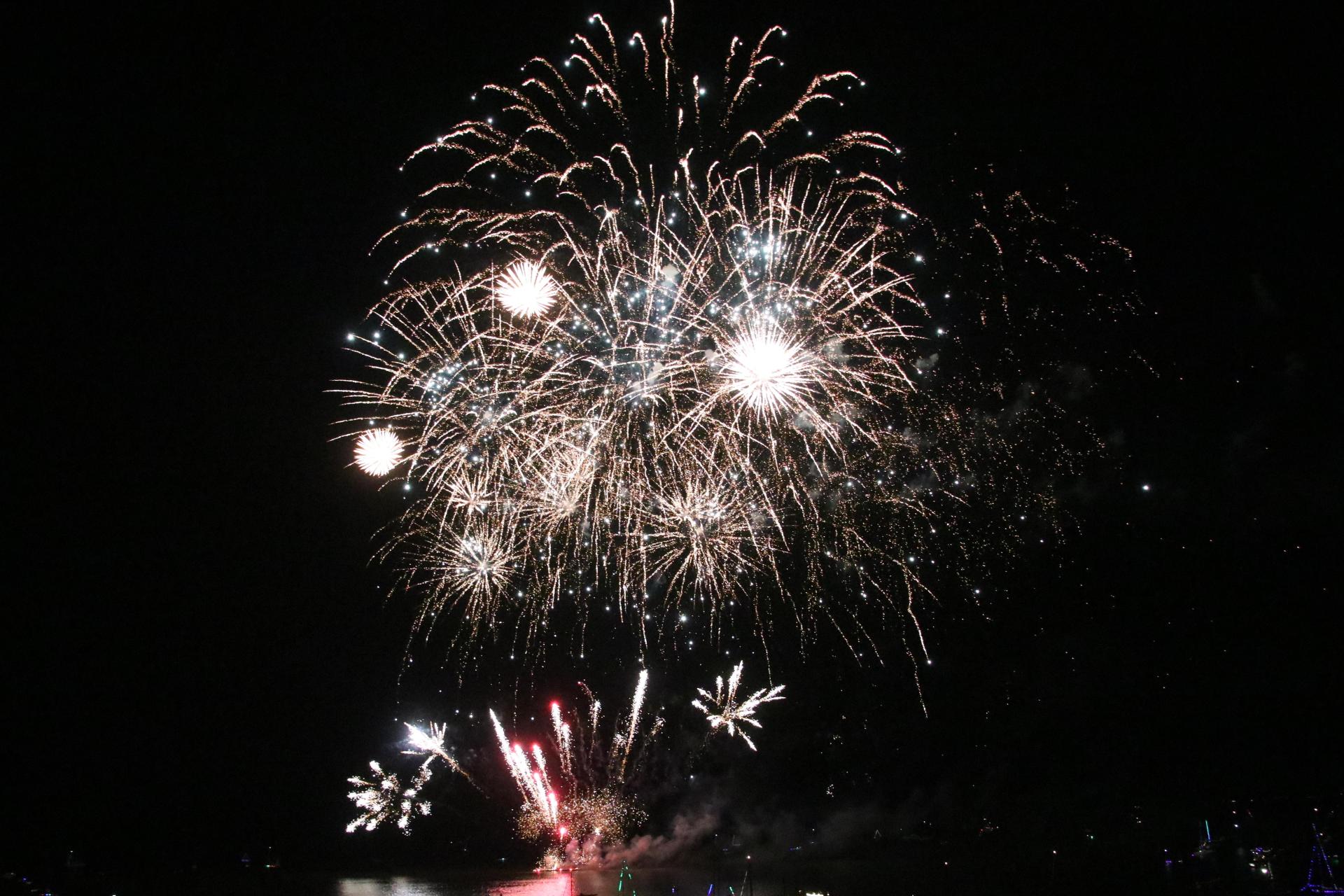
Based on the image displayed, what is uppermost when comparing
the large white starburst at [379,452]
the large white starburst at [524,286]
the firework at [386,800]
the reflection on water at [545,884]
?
the large white starburst at [524,286]

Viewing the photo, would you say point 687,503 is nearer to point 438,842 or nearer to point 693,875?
point 693,875

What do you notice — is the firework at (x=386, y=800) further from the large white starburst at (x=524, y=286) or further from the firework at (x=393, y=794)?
the large white starburst at (x=524, y=286)

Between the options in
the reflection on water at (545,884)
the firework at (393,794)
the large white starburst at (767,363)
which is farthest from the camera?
the firework at (393,794)

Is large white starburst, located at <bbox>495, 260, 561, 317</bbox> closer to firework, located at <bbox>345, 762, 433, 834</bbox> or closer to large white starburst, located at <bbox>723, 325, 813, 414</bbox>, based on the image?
large white starburst, located at <bbox>723, 325, 813, 414</bbox>

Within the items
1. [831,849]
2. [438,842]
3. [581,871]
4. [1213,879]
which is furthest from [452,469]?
[831,849]

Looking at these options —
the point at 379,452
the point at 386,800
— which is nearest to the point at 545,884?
the point at 386,800

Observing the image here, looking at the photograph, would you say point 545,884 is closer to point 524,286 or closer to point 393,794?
point 393,794

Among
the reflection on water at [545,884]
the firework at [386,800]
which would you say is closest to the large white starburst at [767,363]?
the reflection on water at [545,884]
